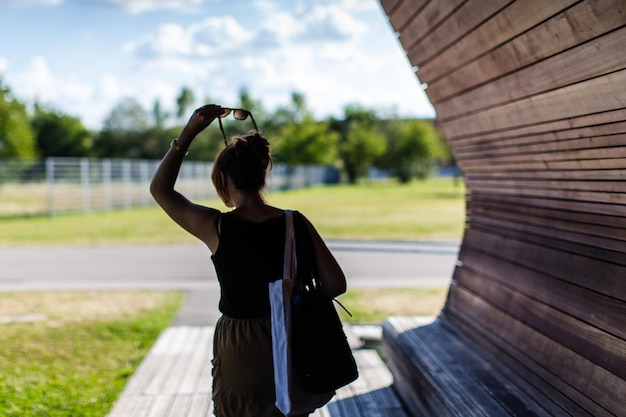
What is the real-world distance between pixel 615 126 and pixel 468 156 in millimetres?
1927

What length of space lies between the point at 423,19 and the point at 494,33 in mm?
744

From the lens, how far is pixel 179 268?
35.1 feet

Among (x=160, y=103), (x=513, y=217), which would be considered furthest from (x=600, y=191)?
(x=160, y=103)

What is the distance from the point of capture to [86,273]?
1020cm

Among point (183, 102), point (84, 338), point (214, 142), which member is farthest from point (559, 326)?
point (183, 102)

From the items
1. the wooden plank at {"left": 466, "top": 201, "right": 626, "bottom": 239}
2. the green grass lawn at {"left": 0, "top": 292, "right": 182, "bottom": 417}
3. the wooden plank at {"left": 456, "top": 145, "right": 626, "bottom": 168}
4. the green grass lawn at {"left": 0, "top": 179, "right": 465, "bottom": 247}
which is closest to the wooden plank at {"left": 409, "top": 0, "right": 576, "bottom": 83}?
the wooden plank at {"left": 456, "top": 145, "right": 626, "bottom": 168}

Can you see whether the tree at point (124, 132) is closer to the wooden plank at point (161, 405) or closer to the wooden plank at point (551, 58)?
the wooden plank at point (161, 405)

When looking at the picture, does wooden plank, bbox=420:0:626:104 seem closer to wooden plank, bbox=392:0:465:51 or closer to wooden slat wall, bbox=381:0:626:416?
wooden slat wall, bbox=381:0:626:416

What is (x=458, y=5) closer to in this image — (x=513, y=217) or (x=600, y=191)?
(x=600, y=191)

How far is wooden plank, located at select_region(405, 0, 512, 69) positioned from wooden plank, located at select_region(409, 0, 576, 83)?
1.0 inches

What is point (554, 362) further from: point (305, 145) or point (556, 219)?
point (305, 145)

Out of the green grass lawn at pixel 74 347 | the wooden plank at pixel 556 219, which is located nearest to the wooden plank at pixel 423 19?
A: the wooden plank at pixel 556 219

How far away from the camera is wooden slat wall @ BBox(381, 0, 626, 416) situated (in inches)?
98.0

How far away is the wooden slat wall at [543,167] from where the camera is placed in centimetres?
249
